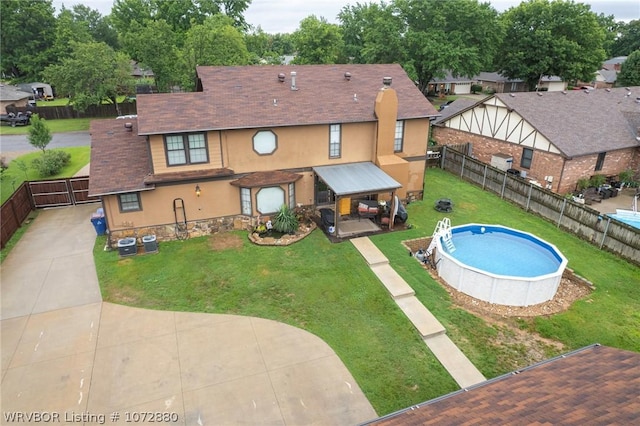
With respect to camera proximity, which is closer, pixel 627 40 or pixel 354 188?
pixel 354 188

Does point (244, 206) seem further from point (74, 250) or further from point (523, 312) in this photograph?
point (523, 312)

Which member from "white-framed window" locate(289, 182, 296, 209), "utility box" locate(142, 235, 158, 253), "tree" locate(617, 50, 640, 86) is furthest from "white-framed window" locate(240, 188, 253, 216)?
"tree" locate(617, 50, 640, 86)

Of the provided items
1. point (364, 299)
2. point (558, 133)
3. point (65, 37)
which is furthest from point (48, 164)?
point (65, 37)

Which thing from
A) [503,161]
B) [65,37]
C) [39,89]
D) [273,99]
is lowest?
[503,161]

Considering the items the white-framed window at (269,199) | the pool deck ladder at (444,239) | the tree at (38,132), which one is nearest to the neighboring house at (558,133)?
the pool deck ladder at (444,239)

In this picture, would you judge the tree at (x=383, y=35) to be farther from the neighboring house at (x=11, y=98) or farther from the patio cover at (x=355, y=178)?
the neighboring house at (x=11, y=98)

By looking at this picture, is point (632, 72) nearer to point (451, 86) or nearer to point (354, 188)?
point (451, 86)
